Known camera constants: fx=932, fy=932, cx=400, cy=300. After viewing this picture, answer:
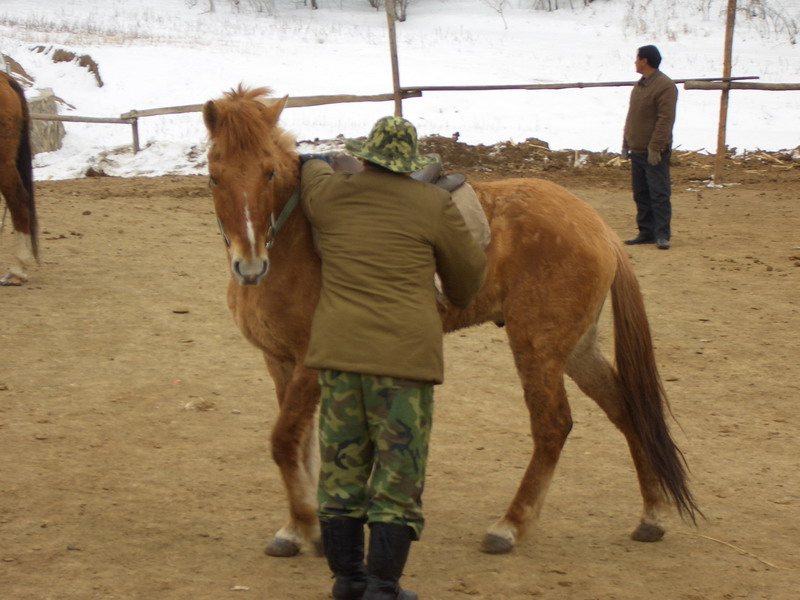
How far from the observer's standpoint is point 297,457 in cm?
370

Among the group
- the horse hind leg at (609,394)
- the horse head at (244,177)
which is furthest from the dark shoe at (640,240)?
the horse head at (244,177)

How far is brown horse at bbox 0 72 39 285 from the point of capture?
28.2ft

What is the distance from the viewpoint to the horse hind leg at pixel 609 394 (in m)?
4.19

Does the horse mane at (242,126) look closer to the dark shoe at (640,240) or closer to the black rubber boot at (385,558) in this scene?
the black rubber boot at (385,558)

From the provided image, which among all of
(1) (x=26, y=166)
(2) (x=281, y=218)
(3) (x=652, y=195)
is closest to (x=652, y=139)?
(3) (x=652, y=195)

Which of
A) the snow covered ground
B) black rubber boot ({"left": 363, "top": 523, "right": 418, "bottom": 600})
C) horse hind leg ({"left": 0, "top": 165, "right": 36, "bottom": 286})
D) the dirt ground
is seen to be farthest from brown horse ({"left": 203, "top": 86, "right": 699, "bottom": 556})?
the snow covered ground

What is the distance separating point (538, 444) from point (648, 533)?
0.65 m

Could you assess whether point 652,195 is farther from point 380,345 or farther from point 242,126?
point 380,345

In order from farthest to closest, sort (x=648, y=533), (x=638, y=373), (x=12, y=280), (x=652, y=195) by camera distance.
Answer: (x=652, y=195), (x=12, y=280), (x=638, y=373), (x=648, y=533)

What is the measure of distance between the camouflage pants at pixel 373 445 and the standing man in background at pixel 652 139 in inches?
306

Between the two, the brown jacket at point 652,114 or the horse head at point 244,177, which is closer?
the horse head at point 244,177

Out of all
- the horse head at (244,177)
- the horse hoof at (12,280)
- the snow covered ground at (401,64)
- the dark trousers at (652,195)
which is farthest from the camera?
the snow covered ground at (401,64)

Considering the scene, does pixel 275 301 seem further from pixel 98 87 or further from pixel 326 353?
pixel 98 87

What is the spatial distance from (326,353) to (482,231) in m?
1.11
